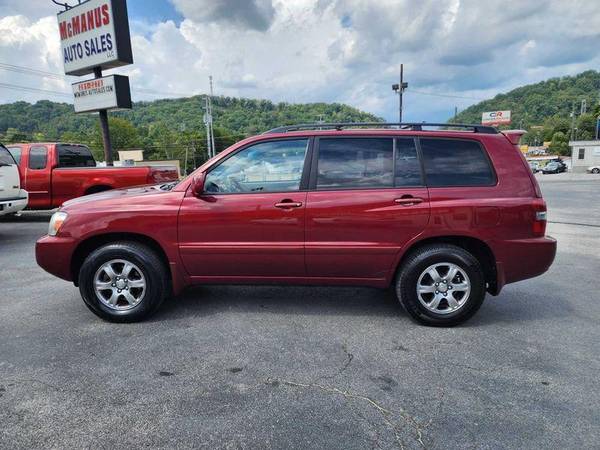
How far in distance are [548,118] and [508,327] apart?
421 ft

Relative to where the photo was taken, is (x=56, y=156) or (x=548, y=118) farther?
(x=548, y=118)

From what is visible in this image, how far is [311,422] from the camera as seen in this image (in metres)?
2.40

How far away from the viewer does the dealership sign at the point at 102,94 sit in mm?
13070

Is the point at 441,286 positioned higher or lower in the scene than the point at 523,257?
lower

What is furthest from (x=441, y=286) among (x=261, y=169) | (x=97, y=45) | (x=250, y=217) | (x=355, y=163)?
(x=97, y=45)

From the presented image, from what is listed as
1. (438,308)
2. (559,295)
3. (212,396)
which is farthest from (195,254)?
(559,295)

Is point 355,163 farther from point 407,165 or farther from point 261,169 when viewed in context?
point 261,169

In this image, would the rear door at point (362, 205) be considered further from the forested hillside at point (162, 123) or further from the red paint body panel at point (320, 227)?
the forested hillside at point (162, 123)

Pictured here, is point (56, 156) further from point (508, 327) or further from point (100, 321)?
point (508, 327)

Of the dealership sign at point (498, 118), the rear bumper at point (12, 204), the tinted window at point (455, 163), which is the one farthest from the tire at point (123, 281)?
the dealership sign at point (498, 118)

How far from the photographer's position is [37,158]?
967cm

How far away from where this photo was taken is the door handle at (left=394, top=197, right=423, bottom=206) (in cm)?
359

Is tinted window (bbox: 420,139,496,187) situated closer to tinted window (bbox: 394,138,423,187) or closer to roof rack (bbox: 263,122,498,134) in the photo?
tinted window (bbox: 394,138,423,187)

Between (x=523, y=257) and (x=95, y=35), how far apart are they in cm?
1403
